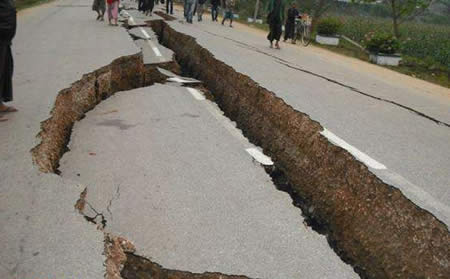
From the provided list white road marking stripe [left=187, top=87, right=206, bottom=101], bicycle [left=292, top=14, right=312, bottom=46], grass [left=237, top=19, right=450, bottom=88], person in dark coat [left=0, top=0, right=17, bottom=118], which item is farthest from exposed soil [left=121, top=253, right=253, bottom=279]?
bicycle [left=292, top=14, right=312, bottom=46]

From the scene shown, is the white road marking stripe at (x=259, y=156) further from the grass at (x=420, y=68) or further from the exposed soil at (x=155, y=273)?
the grass at (x=420, y=68)

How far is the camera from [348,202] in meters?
3.60

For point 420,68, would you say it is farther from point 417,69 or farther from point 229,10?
point 229,10

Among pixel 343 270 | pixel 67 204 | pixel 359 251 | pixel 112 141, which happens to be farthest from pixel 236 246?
pixel 112 141

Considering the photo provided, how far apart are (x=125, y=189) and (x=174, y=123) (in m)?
1.95

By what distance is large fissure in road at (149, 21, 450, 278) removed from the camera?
9.37 feet

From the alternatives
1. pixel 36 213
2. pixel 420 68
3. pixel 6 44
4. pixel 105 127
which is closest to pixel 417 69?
pixel 420 68

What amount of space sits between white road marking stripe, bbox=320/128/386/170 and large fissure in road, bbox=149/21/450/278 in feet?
0.28

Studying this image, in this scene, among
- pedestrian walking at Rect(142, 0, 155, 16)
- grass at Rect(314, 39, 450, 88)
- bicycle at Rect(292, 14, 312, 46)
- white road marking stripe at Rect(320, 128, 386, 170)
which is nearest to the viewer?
white road marking stripe at Rect(320, 128, 386, 170)

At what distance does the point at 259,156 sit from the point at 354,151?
99 cm

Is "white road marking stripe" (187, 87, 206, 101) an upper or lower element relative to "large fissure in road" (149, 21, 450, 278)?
lower

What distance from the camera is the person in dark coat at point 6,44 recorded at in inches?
167

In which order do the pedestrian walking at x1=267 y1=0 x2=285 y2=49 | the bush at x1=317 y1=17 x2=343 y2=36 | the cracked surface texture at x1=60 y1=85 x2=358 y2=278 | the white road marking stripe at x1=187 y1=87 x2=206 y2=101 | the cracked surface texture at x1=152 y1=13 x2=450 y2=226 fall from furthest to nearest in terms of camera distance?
the bush at x1=317 y1=17 x2=343 y2=36
the pedestrian walking at x1=267 y1=0 x2=285 y2=49
the white road marking stripe at x1=187 y1=87 x2=206 y2=101
the cracked surface texture at x1=152 y1=13 x2=450 y2=226
the cracked surface texture at x1=60 y1=85 x2=358 y2=278

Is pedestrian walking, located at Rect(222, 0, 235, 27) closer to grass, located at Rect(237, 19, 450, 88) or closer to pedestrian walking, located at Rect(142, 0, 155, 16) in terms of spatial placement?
pedestrian walking, located at Rect(142, 0, 155, 16)
